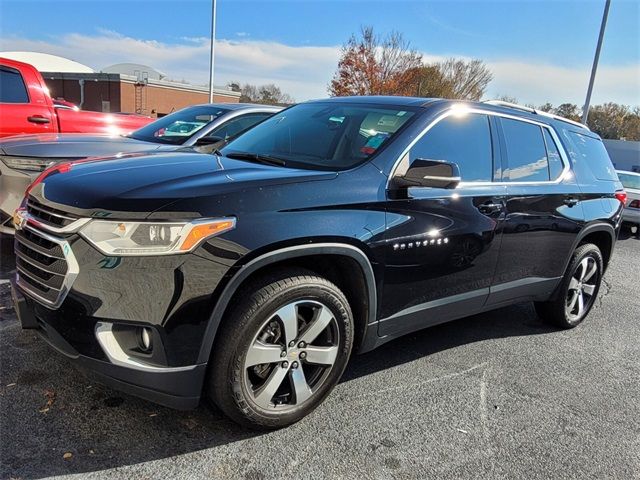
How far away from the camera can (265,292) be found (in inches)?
98.1

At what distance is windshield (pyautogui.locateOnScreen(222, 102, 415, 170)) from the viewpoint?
10.4 feet

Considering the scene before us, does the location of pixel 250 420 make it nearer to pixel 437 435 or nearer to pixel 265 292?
pixel 265 292

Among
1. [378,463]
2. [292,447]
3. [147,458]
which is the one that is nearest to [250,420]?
[292,447]

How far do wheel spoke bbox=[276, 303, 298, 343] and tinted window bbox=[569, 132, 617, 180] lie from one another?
3144mm

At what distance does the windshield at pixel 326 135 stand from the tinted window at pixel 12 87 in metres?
4.22

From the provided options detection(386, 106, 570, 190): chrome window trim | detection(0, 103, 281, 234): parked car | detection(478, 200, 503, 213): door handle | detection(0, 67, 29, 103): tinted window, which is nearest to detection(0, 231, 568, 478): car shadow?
detection(478, 200, 503, 213): door handle

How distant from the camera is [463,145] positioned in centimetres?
350

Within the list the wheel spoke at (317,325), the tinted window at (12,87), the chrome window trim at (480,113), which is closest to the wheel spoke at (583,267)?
the chrome window trim at (480,113)

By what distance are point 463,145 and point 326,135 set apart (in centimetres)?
92

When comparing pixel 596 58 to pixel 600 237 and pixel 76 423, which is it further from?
pixel 76 423

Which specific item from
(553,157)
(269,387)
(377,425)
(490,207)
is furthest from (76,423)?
(553,157)

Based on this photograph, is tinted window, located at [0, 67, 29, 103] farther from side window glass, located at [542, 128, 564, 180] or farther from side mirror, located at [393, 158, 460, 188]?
side window glass, located at [542, 128, 564, 180]

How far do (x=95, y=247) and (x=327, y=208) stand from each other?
1.11 metres

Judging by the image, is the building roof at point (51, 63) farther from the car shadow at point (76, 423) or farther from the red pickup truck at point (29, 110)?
the car shadow at point (76, 423)
